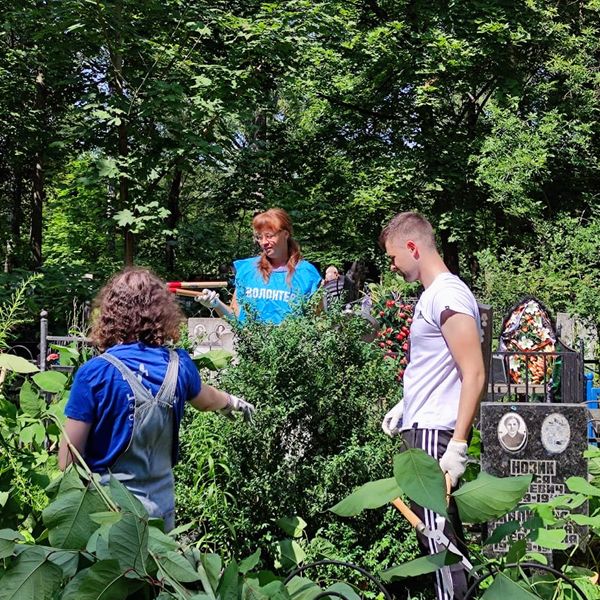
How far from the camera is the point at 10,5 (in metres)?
10.9

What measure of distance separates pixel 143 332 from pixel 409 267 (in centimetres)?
106

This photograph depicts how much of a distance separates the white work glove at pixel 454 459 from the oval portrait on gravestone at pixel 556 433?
5.42 ft

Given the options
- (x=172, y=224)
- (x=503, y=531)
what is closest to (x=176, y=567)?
(x=503, y=531)

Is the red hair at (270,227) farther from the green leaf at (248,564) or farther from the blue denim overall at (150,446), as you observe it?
the green leaf at (248,564)

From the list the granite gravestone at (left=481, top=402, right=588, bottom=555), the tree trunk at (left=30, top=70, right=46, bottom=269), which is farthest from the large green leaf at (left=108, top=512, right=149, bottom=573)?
the tree trunk at (left=30, top=70, right=46, bottom=269)

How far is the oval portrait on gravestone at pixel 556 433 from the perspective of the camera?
414cm

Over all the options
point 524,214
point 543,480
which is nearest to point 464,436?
point 543,480

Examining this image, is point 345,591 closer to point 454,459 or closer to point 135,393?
point 135,393

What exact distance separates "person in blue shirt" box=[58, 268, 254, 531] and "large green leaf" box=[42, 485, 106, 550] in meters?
1.10

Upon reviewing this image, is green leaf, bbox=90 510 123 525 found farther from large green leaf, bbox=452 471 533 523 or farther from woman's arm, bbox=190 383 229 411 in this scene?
woman's arm, bbox=190 383 229 411

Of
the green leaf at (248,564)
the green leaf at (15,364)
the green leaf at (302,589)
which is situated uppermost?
the green leaf at (15,364)

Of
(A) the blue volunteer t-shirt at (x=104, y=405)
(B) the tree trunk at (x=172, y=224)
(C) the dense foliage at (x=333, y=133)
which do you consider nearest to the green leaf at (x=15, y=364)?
(A) the blue volunteer t-shirt at (x=104, y=405)

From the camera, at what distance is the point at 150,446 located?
7.86ft

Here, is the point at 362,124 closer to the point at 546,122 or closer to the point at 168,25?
the point at 546,122
